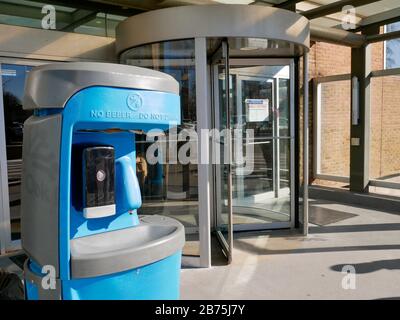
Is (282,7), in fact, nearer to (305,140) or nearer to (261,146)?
(261,146)

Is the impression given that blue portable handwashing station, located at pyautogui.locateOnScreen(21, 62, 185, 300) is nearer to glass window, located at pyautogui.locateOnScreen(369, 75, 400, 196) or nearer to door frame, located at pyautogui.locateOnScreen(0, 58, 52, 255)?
door frame, located at pyautogui.locateOnScreen(0, 58, 52, 255)

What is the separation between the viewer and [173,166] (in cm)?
439

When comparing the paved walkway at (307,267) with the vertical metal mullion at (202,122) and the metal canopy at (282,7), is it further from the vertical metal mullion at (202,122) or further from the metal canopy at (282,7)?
the metal canopy at (282,7)

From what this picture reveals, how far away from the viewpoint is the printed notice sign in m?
Answer: 5.12

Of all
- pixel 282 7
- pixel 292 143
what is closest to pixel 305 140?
pixel 292 143

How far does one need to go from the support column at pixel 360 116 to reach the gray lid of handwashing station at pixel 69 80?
587cm

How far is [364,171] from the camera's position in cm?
684

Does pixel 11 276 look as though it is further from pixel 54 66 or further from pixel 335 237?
pixel 335 237

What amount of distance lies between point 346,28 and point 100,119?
6.21 meters

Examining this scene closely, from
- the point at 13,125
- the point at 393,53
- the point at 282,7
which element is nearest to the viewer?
the point at 13,125

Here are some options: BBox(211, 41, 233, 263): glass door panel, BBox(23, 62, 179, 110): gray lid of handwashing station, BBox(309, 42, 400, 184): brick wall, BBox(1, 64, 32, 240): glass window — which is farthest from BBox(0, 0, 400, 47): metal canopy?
BBox(23, 62, 179, 110): gray lid of handwashing station

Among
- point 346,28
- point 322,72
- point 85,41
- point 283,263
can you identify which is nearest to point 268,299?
point 283,263

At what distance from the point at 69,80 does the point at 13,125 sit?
117 inches

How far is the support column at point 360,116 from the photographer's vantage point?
6719 millimetres
